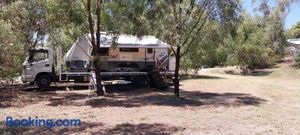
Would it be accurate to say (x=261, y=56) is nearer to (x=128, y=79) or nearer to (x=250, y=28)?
(x=250, y=28)

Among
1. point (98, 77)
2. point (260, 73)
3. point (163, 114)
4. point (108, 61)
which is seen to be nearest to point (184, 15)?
point (98, 77)

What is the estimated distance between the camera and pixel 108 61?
23406mm

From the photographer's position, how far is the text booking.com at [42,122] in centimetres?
1072

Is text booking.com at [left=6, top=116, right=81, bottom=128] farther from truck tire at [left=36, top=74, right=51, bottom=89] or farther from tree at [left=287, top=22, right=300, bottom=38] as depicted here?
tree at [left=287, top=22, right=300, bottom=38]

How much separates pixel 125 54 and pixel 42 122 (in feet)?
44.1

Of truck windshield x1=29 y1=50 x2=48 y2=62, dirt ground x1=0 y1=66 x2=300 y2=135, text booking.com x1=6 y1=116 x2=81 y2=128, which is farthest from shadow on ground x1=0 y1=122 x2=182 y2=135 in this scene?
truck windshield x1=29 y1=50 x2=48 y2=62

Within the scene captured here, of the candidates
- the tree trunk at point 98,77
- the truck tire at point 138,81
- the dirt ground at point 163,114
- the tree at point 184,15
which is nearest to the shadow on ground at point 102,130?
the dirt ground at point 163,114

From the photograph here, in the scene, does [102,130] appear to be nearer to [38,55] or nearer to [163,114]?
[163,114]

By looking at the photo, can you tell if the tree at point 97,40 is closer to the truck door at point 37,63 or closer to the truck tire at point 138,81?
the truck door at point 37,63

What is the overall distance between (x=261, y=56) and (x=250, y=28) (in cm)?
378

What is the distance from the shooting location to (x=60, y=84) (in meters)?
24.6

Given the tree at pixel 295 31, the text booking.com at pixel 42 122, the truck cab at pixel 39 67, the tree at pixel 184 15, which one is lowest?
the text booking.com at pixel 42 122

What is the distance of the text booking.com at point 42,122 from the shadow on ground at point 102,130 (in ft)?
0.87

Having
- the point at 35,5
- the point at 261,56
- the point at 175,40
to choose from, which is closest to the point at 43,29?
the point at 35,5
